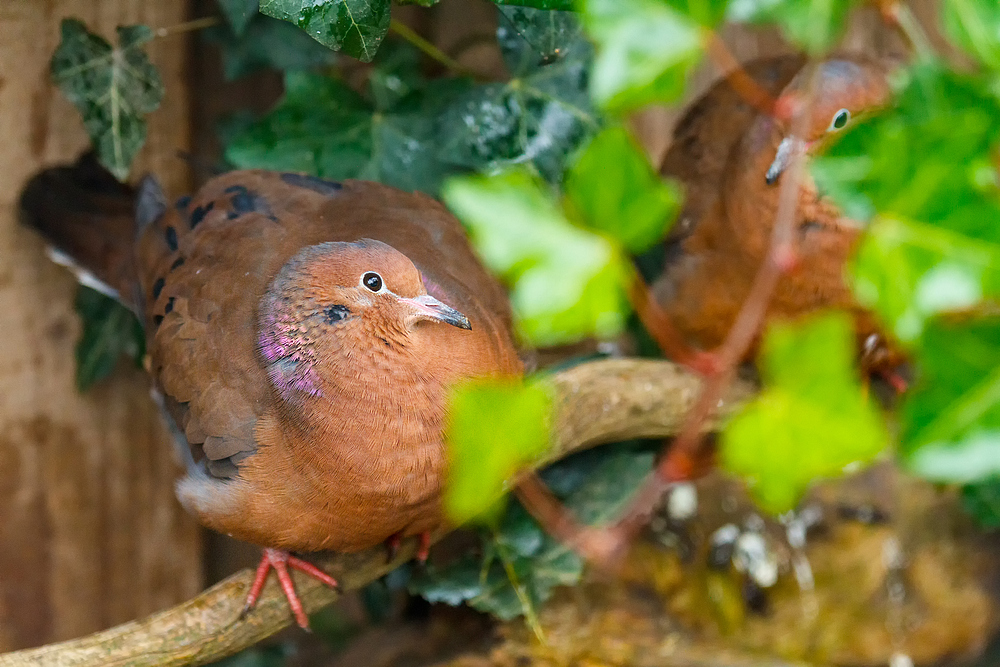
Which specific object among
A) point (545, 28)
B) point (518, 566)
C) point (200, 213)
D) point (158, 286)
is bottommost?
point (518, 566)

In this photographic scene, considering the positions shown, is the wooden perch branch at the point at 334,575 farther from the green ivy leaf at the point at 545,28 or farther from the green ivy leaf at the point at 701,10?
the green ivy leaf at the point at 701,10

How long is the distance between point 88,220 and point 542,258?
1826 mm

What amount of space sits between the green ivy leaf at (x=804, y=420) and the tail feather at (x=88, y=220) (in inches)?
70.7

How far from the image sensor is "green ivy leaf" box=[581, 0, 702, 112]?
0.62 meters

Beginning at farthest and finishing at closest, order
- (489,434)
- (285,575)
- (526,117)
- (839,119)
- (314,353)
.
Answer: (526,117)
(839,119)
(285,575)
(314,353)
(489,434)

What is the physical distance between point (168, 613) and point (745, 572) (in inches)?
64.2

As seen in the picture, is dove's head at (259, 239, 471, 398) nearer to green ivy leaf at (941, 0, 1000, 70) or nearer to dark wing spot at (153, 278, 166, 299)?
dark wing spot at (153, 278, 166, 299)

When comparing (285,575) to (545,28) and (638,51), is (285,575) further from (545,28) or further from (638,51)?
(638,51)

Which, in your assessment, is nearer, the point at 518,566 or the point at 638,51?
the point at 638,51

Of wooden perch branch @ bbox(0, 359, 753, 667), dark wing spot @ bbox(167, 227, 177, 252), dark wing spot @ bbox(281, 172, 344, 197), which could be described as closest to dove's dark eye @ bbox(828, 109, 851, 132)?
wooden perch branch @ bbox(0, 359, 753, 667)

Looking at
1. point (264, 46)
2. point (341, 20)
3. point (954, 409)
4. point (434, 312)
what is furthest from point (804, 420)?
point (264, 46)

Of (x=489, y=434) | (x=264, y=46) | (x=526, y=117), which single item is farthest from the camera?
(x=264, y=46)

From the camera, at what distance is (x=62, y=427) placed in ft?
7.11

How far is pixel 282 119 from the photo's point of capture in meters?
2.10
